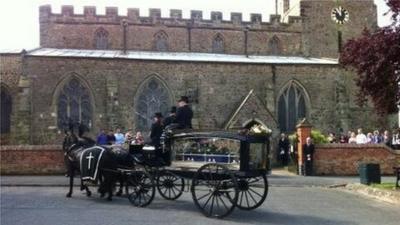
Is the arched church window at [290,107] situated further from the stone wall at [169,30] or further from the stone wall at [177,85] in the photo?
the stone wall at [169,30]

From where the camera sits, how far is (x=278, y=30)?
4069 centimetres

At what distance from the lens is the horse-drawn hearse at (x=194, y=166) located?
39.7 feet

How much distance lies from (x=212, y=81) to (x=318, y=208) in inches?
776

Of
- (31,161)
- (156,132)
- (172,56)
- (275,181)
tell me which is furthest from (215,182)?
(172,56)

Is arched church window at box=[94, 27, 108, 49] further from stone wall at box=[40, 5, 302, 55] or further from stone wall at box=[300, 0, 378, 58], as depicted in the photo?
stone wall at box=[300, 0, 378, 58]

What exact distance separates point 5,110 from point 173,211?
842 inches

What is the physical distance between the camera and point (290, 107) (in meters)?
34.6

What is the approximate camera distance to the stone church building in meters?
31.0

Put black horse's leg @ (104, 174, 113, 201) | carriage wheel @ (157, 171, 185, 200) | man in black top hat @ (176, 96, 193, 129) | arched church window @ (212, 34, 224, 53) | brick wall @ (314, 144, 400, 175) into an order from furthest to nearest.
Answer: arched church window @ (212, 34, 224, 53) → brick wall @ (314, 144, 400, 175) → black horse's leg @ (104, 174, 113, 201) → man in black top hat @ (176, 96, 193, 129) → carriage wheel @ (157, 171, 185, 200)

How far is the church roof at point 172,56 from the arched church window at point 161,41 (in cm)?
117

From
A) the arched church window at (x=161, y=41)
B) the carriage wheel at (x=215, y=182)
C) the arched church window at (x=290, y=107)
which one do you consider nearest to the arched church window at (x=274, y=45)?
the arched church window at (x=290, y=107)

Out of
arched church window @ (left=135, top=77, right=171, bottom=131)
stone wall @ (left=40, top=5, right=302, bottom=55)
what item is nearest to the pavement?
arched church window @ (left=135, top=77, right=171, bottom=131)

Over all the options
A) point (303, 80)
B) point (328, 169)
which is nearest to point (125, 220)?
point (328, 169)

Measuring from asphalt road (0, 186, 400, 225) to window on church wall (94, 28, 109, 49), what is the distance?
890 inches
